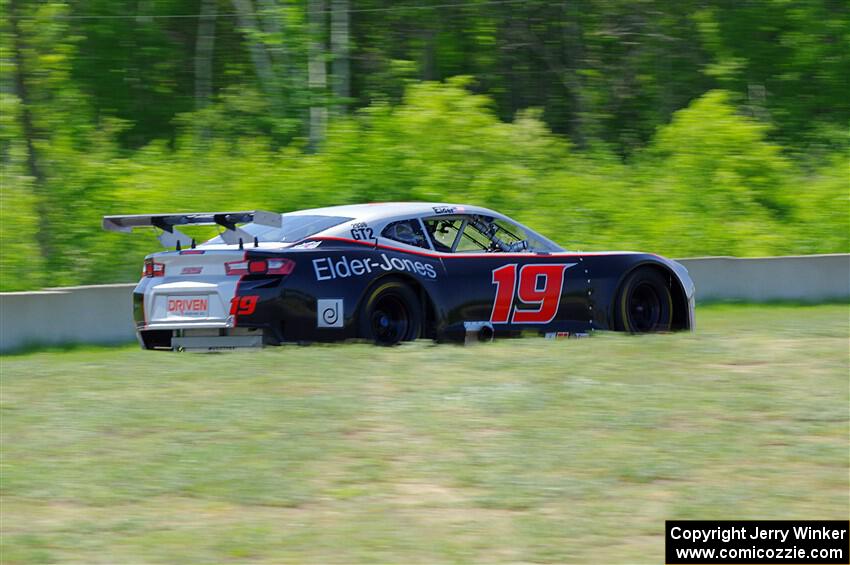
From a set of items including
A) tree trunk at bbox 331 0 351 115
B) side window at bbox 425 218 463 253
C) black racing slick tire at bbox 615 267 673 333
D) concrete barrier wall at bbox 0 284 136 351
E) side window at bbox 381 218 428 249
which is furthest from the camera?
tree trunk at bbox 331 0 351 115

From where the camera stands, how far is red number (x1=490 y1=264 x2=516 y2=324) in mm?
10602

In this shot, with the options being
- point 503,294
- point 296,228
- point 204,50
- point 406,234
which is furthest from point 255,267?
point 204,50

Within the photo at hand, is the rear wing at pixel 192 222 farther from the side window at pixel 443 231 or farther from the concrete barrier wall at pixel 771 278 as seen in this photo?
the concrete barrier wall at pixel 771 278

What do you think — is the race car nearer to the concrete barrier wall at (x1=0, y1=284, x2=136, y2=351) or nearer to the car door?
the car door

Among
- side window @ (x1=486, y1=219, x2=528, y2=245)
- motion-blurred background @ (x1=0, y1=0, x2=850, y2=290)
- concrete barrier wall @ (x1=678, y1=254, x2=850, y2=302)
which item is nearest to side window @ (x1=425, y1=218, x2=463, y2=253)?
side window @ (x1=486, y1=219, x2=528, y2=245)

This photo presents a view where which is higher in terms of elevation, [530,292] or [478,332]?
[530,292]

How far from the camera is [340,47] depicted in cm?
2686

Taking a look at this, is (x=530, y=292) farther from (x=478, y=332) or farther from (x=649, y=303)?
(x=649, y=303)

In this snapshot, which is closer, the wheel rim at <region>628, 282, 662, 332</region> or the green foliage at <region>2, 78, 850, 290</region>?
the wheel rim at <region>628, 282, 662, 332</region>

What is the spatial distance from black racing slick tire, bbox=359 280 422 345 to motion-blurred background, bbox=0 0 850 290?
7.49m

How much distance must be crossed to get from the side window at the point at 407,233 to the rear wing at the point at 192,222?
3.65 feet

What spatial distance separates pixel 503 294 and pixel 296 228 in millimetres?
1878

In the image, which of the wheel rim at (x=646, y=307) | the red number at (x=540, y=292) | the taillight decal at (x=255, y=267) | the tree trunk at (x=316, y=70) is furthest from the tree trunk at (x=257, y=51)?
the taillight decal at (x=255, y=267)

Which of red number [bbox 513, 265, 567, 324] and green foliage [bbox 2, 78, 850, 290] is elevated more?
green foliage [bbox 2, 78, 850, 290]
